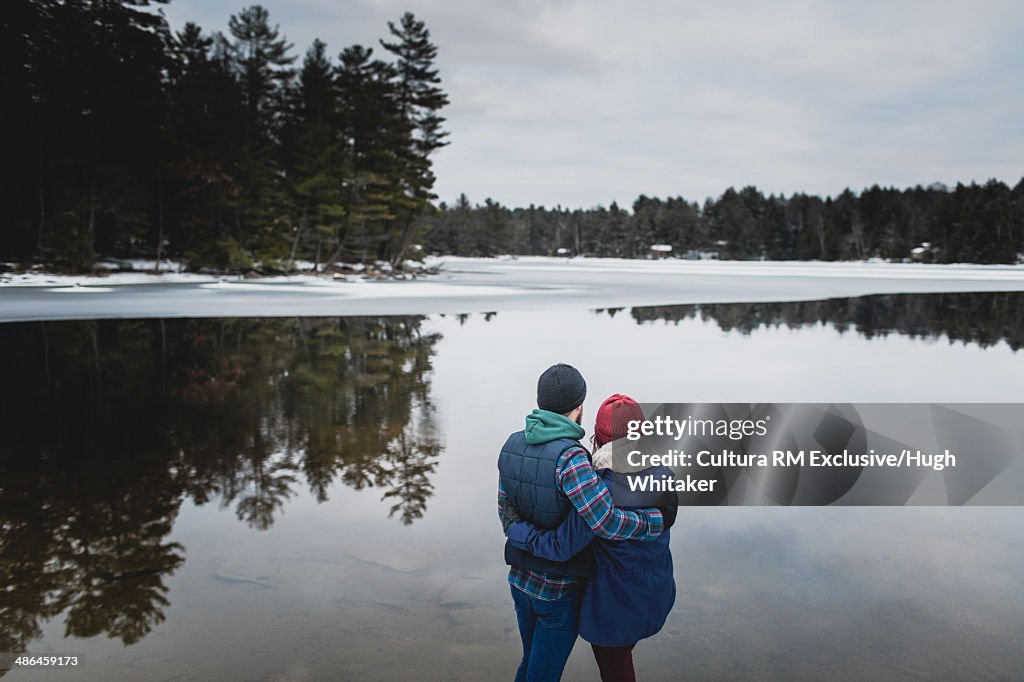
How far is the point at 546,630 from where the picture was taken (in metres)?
2.90

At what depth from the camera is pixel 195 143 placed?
145ft

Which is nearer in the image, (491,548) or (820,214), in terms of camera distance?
(491,548)

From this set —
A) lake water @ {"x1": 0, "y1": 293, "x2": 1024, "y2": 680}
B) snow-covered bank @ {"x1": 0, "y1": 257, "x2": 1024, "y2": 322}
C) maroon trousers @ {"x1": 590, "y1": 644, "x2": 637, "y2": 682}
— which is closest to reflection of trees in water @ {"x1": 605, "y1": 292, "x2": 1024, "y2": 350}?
snow-covered bank @ {"x1": 0, "y1": 257, "x2": 1024, "y2": 322}

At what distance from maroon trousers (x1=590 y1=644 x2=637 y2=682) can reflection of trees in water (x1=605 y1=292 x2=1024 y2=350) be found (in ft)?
49.8

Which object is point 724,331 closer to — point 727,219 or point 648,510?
point 648,510

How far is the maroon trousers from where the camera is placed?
9.52ft

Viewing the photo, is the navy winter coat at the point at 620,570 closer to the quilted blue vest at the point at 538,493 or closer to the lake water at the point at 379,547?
the quilted blue vest at the point at 538,493

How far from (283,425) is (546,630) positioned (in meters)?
5.91

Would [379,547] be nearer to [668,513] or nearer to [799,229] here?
[668,513]

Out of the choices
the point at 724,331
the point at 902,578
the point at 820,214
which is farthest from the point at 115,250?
the point at 820,214

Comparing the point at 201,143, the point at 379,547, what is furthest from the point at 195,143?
the point at 379,547

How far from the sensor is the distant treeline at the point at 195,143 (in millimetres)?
36375

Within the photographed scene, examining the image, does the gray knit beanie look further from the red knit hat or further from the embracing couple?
the red knit hat

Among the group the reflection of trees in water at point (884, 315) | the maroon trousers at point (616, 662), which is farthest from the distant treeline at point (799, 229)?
the maroon trousers at point (616, 662)
